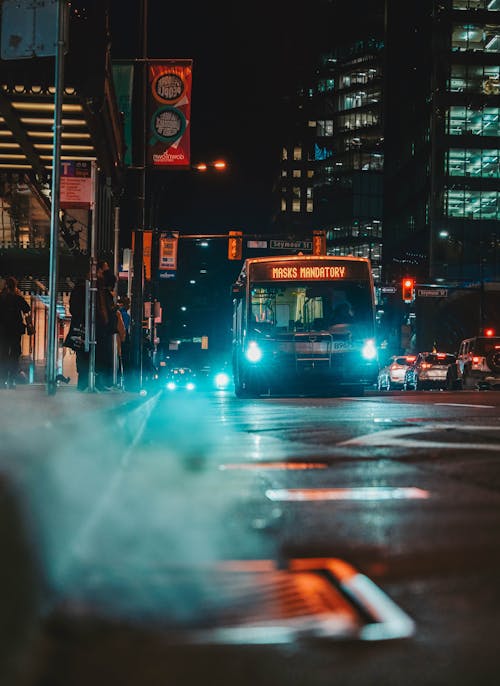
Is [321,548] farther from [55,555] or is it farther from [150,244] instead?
[150,244]

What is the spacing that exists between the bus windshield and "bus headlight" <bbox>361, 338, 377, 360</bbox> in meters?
0.50

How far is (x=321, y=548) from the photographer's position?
4.68m

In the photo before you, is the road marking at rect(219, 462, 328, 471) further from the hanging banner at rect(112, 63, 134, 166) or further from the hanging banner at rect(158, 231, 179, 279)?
the hanging banner at rect(158, 231, 179, 279)

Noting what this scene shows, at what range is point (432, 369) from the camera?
141 feet

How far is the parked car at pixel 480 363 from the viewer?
3538 centimetres

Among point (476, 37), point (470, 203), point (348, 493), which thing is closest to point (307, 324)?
point (348, 493)

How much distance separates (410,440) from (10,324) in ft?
34.1

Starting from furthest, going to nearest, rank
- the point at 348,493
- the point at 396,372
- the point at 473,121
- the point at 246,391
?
the point at 473,121 → the point at 396,372 → the point at 246,391 → the point at 348,493

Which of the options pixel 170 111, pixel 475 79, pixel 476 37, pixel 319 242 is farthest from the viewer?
pixel 476 37

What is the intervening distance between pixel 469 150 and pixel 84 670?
8657cm

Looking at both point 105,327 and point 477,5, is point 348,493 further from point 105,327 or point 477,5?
point 477,5

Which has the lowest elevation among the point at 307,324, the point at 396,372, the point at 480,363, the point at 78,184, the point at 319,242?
the point at 396,372

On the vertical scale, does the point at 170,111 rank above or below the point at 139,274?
above

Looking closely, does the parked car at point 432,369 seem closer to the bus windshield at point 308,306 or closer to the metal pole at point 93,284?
the bus windshield at point 308,306
